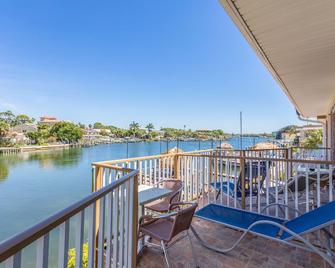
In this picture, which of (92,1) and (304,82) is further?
(92,1)

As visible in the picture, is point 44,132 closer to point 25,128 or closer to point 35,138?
point 35,138

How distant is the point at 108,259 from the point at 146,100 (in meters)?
38.6

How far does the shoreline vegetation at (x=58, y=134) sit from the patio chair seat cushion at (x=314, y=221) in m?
38.0

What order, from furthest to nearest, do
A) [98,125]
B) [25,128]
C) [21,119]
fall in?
[98,125] → [21,119] → [25,128]

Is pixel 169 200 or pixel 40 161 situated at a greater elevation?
pixel 169 200

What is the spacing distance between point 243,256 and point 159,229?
3.69ft

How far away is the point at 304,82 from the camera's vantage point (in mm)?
4340

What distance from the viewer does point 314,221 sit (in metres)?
2.06

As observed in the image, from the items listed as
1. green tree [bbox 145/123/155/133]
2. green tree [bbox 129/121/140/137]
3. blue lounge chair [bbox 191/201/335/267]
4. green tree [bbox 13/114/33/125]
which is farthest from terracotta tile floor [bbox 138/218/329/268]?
green tree [bbox 13/114/33/125]

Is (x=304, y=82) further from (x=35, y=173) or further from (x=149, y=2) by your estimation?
(x=35, y=173)

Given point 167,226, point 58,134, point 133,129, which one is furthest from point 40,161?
point 133,129

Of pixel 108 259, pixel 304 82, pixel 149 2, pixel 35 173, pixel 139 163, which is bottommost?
pixel 35 173

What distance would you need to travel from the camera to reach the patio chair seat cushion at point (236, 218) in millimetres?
2383

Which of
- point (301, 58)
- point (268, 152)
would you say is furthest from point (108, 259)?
point (268, 152)
